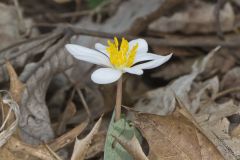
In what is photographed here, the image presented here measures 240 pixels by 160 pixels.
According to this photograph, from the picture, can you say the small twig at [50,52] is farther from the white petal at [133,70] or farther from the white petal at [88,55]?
the white petal at [133,70]

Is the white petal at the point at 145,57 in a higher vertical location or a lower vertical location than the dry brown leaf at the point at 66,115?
→ higher

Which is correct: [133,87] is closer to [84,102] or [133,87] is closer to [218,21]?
[84,102]

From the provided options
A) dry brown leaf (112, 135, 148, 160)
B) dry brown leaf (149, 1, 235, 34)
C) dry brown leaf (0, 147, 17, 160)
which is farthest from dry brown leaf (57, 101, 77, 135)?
dry brown leaf (149, 1, 235, 34)

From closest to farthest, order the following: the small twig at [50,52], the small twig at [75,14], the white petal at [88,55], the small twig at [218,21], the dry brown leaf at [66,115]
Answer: the white petal at [88,55] < the dry brown leaf at [66,115] < the small twig at [50,52] < the small twig at [218,21] < the small twig at [75,14]

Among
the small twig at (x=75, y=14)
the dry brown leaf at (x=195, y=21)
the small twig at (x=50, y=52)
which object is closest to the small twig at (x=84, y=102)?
the small twig at (x=50, y=52)

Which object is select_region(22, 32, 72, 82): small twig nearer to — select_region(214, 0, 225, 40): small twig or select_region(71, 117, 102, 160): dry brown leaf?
select_region(71, 117, 102, 160): dry brown leaf
